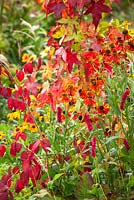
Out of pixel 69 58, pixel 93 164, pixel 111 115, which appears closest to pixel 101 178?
pixel 93 164

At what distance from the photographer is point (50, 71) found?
10.6ft

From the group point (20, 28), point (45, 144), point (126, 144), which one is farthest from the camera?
point (20, 28)

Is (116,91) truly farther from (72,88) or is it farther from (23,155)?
(23,155)

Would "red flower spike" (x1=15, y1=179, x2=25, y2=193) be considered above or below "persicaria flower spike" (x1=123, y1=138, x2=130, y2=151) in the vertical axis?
below

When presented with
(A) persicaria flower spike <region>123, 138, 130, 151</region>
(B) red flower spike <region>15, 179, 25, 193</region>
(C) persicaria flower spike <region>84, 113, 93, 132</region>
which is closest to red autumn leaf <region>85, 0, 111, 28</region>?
(C) persicaria flower spike <region>84, 113, 93, 132</region>

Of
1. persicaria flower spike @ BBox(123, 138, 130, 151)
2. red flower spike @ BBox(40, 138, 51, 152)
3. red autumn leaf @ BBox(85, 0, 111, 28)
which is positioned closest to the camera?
persicaria flower spike @ BBox(123, 138, 130, 151)

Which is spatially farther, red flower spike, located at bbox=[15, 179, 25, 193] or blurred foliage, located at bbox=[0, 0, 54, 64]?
blurred foliage, located at bbox=[0, 0, 54, 64]

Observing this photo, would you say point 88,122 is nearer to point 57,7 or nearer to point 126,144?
point 126,144

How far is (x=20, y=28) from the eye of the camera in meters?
6.71

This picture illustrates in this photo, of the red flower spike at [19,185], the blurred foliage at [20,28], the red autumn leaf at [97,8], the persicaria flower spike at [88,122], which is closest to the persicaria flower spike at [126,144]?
the persicaria flower spike at [88,122]

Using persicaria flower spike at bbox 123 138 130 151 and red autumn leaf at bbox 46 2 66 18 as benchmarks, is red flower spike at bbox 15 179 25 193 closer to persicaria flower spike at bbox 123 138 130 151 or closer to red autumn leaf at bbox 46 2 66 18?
persicaria flower spike at bbox 123 138 130 151

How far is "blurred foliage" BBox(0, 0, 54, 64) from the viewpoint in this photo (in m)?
6.25

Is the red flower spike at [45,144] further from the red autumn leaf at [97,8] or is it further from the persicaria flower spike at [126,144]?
the red autumn leaf at [97,8]

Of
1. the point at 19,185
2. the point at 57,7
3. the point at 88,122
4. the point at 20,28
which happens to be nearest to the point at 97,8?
the point at 57,7
